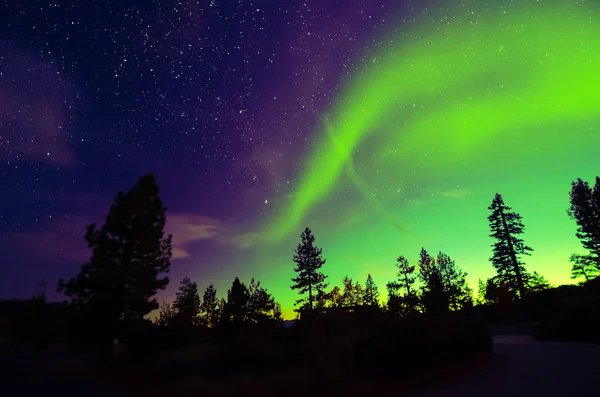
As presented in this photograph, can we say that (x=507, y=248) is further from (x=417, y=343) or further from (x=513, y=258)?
(x=417, y=343)

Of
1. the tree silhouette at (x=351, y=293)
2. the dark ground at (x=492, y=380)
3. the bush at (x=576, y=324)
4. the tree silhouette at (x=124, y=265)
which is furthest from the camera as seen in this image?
the tree silhouette at (x=351, y=293)

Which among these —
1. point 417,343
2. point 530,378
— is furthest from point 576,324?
point 417,343

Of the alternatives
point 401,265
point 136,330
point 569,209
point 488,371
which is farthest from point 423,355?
point 401,265

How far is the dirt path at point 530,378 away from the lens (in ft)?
24.6

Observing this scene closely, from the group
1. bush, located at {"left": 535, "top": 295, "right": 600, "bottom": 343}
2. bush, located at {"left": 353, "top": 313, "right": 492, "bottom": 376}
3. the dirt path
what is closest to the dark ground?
the dirt path

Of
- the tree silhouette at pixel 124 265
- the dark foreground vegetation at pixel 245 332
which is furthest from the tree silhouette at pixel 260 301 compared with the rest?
the tree silhouette at pixel 124 265

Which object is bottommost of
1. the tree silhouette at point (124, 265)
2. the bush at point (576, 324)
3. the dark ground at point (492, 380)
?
the dark ground at point (492, 380)

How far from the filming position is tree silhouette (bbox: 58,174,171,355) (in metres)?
22.4

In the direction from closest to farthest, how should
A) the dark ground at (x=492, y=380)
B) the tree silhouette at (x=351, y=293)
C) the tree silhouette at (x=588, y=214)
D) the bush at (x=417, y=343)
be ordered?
the dark ground at (x=492, y=380), the bush at (x=417, y=343), the tree silhouette at (x=588, y=214), the tree silhouette at (x=351, y=293)

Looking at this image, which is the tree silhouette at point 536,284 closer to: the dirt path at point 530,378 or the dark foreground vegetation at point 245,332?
the dark foreground vegetation at point 245,332

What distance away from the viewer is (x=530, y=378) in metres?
8.83

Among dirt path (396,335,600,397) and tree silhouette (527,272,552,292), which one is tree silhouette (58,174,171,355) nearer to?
dirt path (396,335,600,397)

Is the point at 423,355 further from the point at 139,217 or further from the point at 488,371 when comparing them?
the point at 139,217

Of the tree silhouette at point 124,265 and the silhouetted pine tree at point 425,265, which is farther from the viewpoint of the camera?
the silhouetted pine tree at point 425,265
